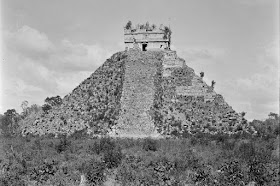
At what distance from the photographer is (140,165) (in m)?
24.6

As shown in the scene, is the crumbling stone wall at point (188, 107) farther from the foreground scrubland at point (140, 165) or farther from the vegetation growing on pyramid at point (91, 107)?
the foreground scrubland at point (140, 165)

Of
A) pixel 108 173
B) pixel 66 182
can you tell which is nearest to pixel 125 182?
pixel 108 173

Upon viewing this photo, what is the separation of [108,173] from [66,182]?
2408 millimetres

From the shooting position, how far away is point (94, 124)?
41.6 meters

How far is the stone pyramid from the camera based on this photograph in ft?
133

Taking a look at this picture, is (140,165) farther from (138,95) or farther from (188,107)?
(138,95)

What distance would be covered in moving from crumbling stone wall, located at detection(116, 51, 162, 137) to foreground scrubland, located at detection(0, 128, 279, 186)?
10785 mm

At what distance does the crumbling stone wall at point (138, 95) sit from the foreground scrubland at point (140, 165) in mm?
10785

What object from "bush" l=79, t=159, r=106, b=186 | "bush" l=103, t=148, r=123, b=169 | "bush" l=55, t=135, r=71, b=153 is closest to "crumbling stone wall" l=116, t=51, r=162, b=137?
"bush" l=55, t=135, r=71, b=153

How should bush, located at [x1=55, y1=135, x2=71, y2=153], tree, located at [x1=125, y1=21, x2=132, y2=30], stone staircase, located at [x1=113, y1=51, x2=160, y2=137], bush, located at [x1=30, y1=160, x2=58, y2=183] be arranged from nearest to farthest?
bush, located at [x1=30, y1=160, x2=58, y2=183], bush, located at [x1=55, y1=135, x2=71, y2=153], stone staircase, located at [x1=113, y1=51, x2=160, y2=137], tree, located at [x1=125, y1=21, x2=132, y2=30]

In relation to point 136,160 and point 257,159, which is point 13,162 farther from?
point 257,159

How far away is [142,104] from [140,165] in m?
18.0

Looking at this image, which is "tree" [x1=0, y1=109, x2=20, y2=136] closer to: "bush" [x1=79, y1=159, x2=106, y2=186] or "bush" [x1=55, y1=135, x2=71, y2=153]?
"bush" [x1=55, y1=135, x2=71, y2=153]

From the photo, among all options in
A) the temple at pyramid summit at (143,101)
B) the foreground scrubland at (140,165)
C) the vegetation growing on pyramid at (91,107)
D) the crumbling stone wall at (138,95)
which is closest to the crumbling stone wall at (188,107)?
the temple at pyramid summit at (143,101)
